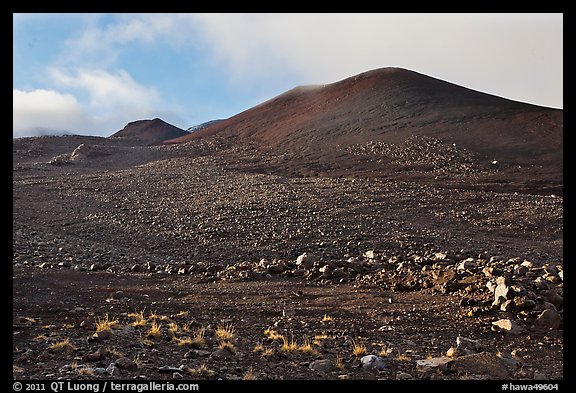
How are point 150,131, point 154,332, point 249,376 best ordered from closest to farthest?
point 249,376 < point 154,332 < point 150,131

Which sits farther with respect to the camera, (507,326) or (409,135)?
(409,135)

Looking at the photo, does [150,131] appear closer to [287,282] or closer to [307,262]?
[307,262]

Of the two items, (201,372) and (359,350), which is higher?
(201,372)

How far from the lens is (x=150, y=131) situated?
206 ft

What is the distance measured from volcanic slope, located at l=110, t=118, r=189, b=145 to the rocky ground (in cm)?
4244

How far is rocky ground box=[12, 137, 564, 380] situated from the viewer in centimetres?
463

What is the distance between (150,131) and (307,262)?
57.4 m

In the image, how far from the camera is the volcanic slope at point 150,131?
61.7 m

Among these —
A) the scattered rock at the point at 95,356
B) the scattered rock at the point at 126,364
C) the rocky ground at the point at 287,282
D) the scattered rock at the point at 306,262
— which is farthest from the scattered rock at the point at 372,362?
the scattered rock at the point at 306,262

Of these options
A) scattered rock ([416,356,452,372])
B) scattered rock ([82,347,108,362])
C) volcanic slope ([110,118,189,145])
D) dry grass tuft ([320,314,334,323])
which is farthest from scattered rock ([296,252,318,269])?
volcanic slope ([110,118,189,145])

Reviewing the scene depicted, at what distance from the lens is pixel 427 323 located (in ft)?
20.9

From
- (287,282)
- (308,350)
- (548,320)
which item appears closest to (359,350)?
(308,350)

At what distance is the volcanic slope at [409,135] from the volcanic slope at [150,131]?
18.6 meters

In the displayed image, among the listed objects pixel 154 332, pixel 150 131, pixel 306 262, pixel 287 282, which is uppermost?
pixel 150 131
